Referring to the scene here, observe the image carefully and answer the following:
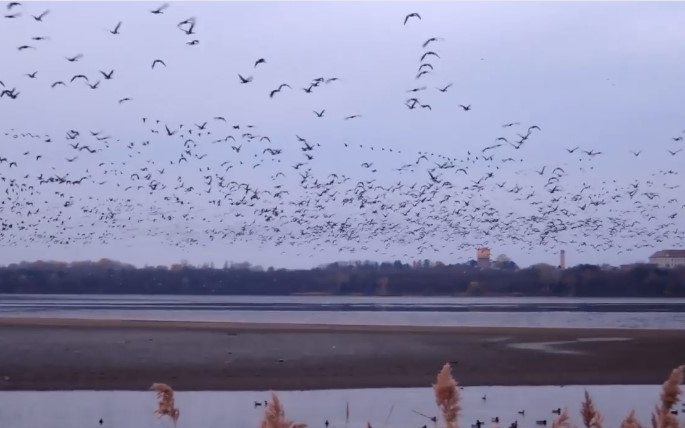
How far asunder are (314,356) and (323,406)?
9.05 m

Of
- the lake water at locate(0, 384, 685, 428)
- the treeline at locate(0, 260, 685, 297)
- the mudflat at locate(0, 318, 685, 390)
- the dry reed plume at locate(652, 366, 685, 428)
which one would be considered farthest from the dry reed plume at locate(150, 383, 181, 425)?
the treeline at locate(0, 260, 685, 297)

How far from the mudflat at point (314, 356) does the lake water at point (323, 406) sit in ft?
4.14

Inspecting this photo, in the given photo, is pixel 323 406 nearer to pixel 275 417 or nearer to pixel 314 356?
pixel 314 356

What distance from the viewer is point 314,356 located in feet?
94.6

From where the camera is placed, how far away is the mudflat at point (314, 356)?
24.5 meters

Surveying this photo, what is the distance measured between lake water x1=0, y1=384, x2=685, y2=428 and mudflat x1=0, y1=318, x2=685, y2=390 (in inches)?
49.6

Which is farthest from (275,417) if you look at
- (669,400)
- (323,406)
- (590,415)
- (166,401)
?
→ (323,406)

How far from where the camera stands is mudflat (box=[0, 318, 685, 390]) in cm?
2448

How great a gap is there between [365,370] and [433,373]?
182cm

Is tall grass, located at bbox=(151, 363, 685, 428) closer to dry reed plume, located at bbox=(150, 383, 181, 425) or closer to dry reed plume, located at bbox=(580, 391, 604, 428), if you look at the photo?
dry reed plume, located at bbox=(580, 391, 604, 428)

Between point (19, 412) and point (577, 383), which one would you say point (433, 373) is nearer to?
point (577, 383)

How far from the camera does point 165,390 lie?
17.2 feet


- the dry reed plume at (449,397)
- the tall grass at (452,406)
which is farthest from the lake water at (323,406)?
the dry reed plume at (449,397)

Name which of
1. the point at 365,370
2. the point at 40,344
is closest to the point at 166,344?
the point at 40,344
